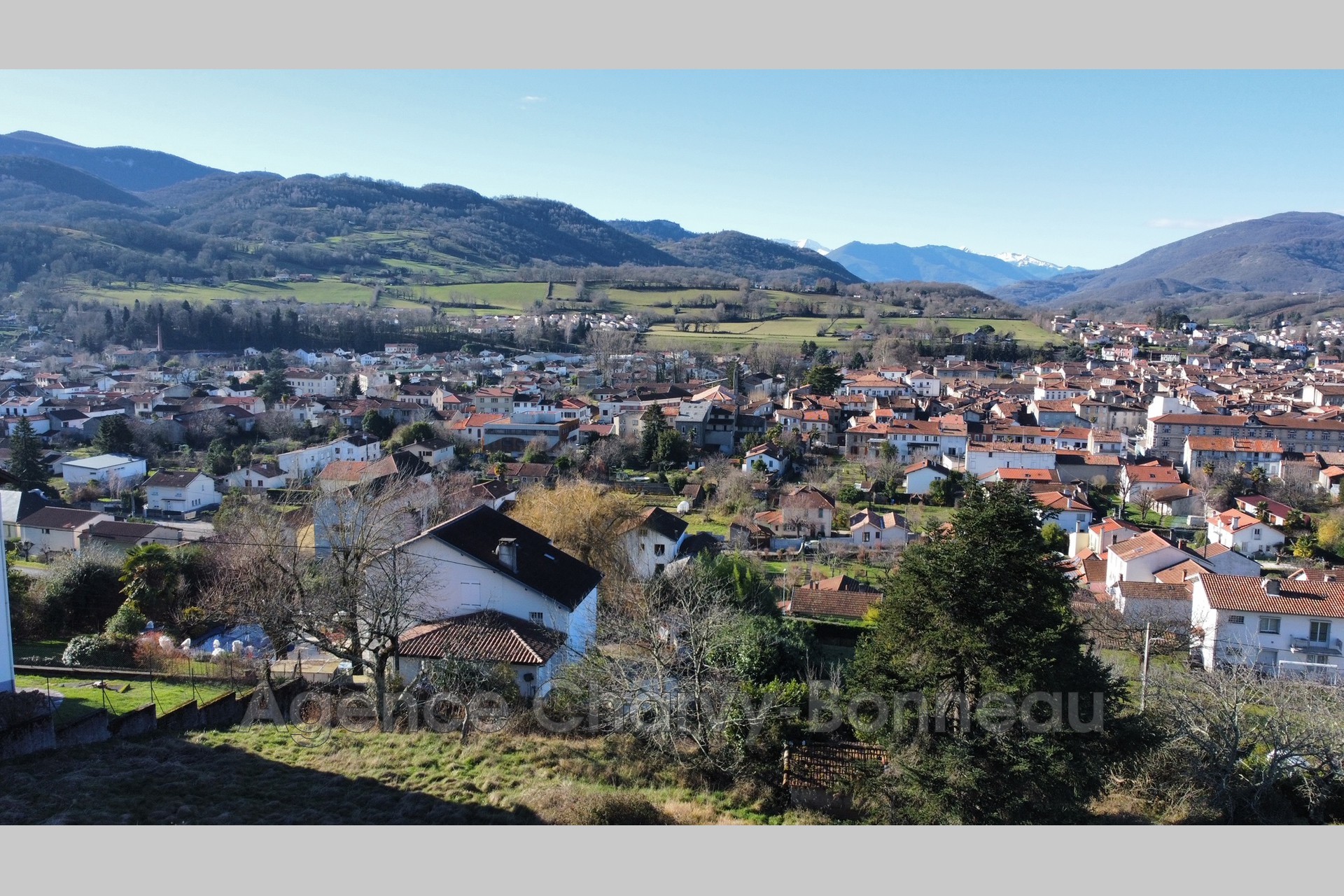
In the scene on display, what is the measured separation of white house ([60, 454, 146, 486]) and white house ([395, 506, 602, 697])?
2738 cm

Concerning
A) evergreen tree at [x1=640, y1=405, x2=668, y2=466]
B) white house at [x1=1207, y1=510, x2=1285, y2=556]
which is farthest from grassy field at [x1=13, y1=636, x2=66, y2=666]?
white house at [x1=1207, y1=510, x2=1285, y2=556]

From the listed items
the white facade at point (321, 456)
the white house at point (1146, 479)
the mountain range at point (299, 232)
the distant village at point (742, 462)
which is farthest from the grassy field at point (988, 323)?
the white facade at point (321, 456)

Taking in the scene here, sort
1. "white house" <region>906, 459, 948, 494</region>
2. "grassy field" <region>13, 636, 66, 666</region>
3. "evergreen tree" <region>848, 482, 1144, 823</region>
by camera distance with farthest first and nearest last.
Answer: "white house" <region>906, 459, 948, 494</region>, "grassy field" <region>13, 636, 66, 666</region>, "evergreen tree" <region>848, 482, 1144, 823</region>

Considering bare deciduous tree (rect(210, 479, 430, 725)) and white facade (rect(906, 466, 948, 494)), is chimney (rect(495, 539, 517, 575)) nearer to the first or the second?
bare deciduous tree (rect(210, 479, 430, 725))

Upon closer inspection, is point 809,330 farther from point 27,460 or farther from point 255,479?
point 27,460

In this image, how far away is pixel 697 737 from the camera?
8.92m

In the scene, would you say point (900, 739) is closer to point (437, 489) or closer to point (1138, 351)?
point (437, 489)

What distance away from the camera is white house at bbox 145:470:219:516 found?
31.9m

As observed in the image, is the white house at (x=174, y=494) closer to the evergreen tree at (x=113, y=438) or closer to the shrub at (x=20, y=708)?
the evergreen tree at (x=113, y=438)

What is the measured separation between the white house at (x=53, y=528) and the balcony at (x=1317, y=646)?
31.3m

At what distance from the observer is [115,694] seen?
1097 cm

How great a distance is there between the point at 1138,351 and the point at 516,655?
304 feet

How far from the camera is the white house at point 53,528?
82.4ft

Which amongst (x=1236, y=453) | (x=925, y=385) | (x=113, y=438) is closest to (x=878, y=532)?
(x=1236, y=453)
